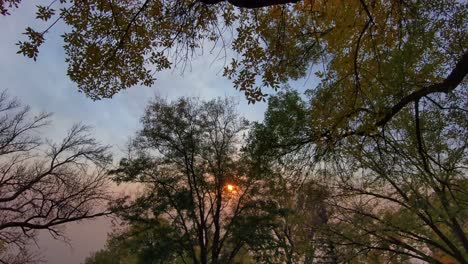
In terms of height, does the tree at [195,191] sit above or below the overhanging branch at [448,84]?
above

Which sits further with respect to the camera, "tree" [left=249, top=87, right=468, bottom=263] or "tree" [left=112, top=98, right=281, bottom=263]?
"tree" [left=112, top=98, right=281, bottom=263]

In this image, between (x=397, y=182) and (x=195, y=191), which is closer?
(x=397, y=182)

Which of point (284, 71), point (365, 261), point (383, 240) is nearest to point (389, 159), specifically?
point (284, 71)

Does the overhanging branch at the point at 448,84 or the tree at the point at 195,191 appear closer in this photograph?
the overhanging branch at the point at 448,84

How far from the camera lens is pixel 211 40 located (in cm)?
529

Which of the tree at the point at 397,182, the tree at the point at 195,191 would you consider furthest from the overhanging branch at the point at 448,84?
the tree at the point at 195,191

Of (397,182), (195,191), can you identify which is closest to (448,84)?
(397,182)

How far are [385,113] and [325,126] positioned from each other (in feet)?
3.17

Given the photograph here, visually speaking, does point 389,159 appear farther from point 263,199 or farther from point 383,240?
point 263,199

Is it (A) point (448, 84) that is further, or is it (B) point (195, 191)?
(B) point (195, 191)

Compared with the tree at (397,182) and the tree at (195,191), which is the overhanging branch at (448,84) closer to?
the tree at (397,182)

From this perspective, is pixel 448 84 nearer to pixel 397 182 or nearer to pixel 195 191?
pixel 397 182

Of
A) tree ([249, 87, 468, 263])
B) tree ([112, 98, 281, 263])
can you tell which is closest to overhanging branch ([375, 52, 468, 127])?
tree ([249, 87, 468, 263])

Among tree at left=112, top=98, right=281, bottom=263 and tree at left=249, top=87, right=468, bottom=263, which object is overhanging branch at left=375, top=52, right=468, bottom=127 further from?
tree at left=112, top=98, right=281, bottom=263
